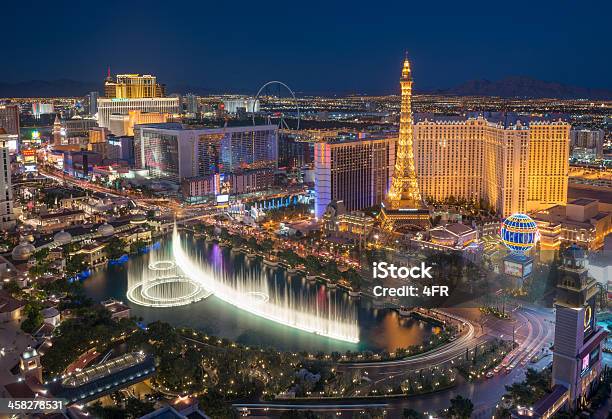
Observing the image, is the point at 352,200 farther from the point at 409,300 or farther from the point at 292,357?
the point at 292,357

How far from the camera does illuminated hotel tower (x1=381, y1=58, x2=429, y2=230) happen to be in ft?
97.8

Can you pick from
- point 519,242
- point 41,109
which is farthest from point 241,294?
point 41,109

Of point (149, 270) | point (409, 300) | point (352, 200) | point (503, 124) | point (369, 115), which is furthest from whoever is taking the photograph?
point (369, 115)

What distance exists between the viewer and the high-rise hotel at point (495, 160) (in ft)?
101

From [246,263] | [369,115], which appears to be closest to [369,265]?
[246,263]

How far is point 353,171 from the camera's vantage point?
3350 centimetres

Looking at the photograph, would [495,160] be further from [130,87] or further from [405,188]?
[130,87]

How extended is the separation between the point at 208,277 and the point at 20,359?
967 centimetres

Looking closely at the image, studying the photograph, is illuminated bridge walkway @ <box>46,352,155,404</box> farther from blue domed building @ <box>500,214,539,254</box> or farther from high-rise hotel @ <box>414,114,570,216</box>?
high-rise hotel @ <box>414,114,570,216</box>

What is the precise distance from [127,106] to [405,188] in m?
37.4

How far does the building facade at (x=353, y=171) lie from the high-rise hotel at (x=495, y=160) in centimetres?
199

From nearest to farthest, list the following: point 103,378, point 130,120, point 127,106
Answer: point 103,378
point 130,120
point 127,106

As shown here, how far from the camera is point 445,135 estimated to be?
3459 centimetres

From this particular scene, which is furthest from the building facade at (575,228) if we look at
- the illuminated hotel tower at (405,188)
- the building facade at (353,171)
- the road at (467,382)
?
the building facade at (353,171)
